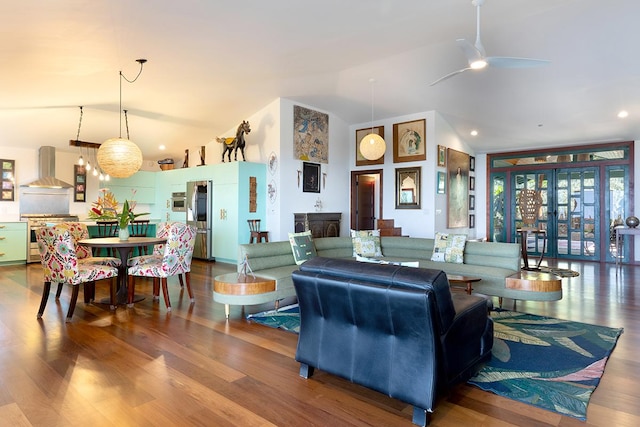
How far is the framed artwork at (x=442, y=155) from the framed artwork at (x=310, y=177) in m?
2.57

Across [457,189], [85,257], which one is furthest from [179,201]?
[457,189]

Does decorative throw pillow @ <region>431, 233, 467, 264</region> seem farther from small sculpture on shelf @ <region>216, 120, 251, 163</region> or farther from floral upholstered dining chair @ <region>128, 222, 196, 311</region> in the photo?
small sculpture on shelf @ <region>216, 120, 251, 163</region>

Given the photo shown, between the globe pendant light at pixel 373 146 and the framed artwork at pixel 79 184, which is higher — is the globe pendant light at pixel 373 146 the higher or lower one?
the higher one

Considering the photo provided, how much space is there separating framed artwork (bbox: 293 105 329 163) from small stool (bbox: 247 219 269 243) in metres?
1.60

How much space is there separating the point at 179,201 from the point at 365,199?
4462mm

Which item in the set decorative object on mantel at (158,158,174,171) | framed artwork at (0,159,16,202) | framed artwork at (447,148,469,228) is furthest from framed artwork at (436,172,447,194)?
framed artwork at (0,159,16,202)

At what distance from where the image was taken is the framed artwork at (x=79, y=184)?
8664mm

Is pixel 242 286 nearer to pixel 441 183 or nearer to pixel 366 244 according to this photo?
pixel 366 244

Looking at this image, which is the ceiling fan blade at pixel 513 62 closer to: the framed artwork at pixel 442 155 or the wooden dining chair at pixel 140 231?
the framed artwork at pixel 442 155

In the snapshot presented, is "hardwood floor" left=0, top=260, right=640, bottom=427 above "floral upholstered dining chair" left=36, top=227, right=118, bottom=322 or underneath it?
underneath

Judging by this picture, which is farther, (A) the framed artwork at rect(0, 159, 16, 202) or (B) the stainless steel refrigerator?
(B) the stainless steel refrigerator

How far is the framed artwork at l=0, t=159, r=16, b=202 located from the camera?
7.72 metres

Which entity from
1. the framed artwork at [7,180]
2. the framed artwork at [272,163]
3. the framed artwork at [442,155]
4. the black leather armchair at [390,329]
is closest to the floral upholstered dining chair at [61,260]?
the black leather armchair at [390,329]

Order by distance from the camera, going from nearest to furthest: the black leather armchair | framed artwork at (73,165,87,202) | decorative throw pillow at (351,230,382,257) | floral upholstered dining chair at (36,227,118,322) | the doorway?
the black leather armchair, floral upholstered dining chair at (36,227,118,322), decorative throw pillow at (351,230,382,257), framed artwork at (73,165,87,202), the doorway
